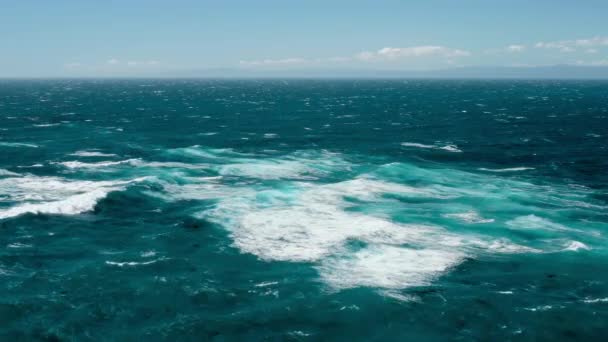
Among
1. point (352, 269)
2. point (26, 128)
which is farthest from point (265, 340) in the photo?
point (26, 128)

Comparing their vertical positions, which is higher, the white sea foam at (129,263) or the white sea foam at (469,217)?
the white sea foam at (469,217)

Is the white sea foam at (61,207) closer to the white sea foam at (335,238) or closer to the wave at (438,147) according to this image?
the white sea foam at (335,238)

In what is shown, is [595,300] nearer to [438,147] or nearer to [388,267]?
[388,267]

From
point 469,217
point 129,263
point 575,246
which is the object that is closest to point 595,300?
point 575,246

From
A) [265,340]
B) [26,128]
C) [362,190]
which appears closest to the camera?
[265,340]

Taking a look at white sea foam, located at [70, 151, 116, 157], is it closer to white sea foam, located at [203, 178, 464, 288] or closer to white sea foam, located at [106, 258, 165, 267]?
white sea foam, located at [203, 178, 464, 288]

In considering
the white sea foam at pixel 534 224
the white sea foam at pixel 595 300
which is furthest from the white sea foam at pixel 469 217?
the white sea foam at pixel 595 300

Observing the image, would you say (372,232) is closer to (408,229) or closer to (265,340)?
(408,229)

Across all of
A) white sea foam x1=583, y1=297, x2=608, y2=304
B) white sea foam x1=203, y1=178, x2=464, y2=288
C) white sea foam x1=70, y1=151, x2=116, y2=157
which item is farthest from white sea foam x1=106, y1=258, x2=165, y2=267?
white sea foam x1=70, y1=151, x2=116, y2=157
